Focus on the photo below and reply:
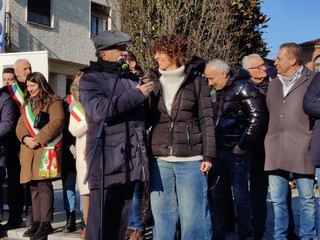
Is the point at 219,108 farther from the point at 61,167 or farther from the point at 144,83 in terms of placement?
the point at 61,167

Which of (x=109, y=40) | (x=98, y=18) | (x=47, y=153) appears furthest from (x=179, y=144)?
(x=98, y=18)

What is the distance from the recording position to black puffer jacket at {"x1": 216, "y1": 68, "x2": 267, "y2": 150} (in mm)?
5355

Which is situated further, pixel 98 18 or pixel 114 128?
pixel 98 18

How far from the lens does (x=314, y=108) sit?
4723 millimetres

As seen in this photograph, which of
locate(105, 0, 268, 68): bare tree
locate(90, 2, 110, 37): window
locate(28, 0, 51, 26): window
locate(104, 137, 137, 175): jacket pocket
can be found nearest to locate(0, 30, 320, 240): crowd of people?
locate(104, 137, 137, 175): jacket pocket

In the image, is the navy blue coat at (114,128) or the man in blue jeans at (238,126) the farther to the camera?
the man in blue jeans at (238,126)

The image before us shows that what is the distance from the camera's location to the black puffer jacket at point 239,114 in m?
5.36

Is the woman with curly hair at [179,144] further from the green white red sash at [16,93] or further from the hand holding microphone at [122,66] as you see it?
the green white red sash at [16,93]

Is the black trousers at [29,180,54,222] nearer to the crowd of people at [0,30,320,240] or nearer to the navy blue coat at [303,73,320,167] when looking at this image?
the crowd of people at [0,30,320,240]

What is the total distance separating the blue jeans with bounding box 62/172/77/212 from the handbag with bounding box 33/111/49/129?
39.8 inches

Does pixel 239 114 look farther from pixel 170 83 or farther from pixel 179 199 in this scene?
pixel 179 199

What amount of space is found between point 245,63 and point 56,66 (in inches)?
603

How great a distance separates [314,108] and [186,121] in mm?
1269

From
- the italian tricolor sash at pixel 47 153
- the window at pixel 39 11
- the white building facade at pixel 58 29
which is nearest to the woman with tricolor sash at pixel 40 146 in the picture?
the italian tricolor sash at pixel 47 153
